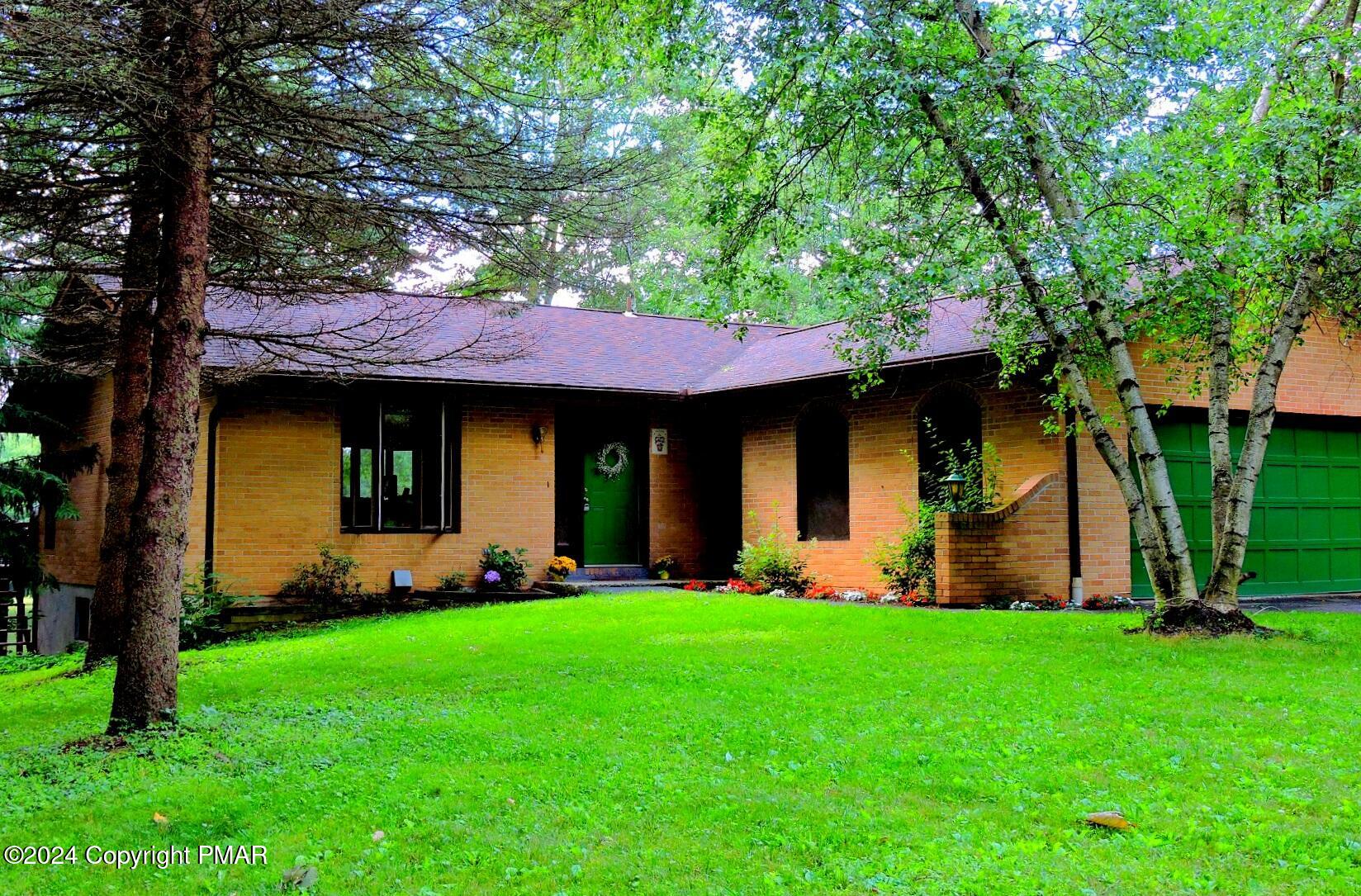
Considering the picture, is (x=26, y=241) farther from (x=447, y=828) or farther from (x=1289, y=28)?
(x=1289, y=28)

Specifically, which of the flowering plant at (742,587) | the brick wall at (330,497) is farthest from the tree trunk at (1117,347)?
the brick wall at (330,497)

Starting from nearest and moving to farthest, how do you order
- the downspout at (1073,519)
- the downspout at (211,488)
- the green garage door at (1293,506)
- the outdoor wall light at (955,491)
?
the downspout at (1073,519), the outdoor wall light at (955,491), the green garage door at (1293,506), the downspout at (211,488)

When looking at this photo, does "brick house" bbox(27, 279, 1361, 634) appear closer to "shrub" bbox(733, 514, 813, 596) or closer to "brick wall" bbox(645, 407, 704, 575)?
"brick wall" bbox(645, 407, 704, 575)

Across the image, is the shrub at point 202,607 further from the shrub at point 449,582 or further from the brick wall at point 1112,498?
the brick wall at point 1112,498

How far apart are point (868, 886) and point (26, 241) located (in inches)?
352

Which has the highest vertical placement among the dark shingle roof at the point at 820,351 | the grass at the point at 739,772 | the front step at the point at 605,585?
the dark shingle roof at the point at 820,351

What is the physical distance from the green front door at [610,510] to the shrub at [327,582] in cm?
377

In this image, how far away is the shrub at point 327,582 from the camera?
1384 centimetres

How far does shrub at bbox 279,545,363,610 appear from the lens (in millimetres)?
13836

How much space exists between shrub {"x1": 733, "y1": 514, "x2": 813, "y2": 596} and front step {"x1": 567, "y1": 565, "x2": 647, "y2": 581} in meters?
2.11

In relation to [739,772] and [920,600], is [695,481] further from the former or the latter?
[739,772]

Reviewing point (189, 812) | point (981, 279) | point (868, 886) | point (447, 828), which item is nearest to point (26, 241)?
point (189, 812)

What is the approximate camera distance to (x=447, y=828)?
4.26 m

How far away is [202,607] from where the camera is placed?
1277 centimetres
